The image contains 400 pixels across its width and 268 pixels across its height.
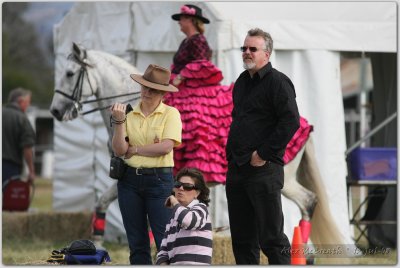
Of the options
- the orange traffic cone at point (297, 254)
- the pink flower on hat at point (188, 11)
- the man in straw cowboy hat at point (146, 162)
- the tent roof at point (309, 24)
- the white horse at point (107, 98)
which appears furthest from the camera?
the tent roof at point (309, 24)

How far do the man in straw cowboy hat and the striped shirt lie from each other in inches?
19.4

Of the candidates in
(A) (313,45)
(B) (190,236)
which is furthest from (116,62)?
(B) (190,236)

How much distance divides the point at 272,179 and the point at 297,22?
360 centimetres

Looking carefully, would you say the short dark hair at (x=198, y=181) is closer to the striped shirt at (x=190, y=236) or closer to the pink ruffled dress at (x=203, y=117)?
the striped shirt at (x=190, y=236)

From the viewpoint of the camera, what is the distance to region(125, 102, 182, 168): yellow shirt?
600 centimetres

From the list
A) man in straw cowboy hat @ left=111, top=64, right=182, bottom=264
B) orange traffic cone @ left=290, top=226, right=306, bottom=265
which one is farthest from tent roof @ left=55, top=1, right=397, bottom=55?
man in straw cowboy hat @ left=111, top=64, right=182, bottom=264

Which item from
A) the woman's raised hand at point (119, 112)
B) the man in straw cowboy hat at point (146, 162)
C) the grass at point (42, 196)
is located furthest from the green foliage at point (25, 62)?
the woman's raised hand at point (119, 112)

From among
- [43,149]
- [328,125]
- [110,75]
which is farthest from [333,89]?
[43,149]

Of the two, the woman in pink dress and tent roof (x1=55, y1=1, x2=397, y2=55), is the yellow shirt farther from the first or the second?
tent roof (x1=55, y1=1, x2=397, y2=55)

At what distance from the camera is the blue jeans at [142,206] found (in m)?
5.98

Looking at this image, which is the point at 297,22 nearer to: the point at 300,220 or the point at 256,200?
the point at 300,220

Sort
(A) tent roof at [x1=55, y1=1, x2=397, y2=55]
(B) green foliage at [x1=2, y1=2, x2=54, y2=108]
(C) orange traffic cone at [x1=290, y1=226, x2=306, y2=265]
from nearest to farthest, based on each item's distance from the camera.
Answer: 1. (C) orange traffic cone at [x1=290, y1=226, x2=306, y2=265]
2. (A) tent roof at [x1=55, y1=1, x2=397, y2=55]
3. (B) green foliage at [x1=2, y1=2, x2=54, y2=108]

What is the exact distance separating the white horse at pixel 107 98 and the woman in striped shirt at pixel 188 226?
8.55ft

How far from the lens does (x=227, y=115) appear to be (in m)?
7.96
